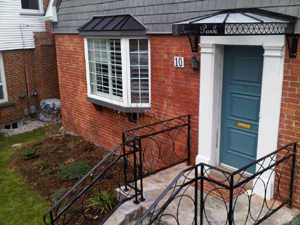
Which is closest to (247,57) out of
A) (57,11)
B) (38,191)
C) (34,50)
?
(38,191)

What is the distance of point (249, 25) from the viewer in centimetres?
374

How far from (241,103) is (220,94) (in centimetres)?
39

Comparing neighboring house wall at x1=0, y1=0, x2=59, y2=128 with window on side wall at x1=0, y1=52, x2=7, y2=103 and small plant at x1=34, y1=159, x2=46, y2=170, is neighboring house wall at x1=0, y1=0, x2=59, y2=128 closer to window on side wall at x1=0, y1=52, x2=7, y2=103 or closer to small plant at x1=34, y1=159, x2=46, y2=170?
window on side wall at x1=0, y1=52, x2=7, y2=103

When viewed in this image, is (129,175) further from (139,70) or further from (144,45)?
(144,45)

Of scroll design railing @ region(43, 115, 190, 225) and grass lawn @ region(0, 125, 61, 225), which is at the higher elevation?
scroll design railing @ region(43, 115, 190, 225)

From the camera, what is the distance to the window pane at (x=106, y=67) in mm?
6836

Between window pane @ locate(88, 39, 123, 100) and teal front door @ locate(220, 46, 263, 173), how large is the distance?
2.58m

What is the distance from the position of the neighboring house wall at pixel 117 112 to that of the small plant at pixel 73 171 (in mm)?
1047

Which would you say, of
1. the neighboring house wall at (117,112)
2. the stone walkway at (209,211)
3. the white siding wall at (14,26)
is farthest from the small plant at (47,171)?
the white siding wall at (14,26)

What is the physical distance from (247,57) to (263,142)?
1.31 metres

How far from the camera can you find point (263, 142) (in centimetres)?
446

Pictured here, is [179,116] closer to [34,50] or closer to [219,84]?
[219,84]

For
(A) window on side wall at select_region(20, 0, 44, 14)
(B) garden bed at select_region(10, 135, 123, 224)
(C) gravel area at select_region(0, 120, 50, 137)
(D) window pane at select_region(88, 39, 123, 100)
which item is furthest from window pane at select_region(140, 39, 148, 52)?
(A) window on side wall at select_region(20, 0, 44, 14)

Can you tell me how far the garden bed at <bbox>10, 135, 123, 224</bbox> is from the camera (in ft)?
19.7
